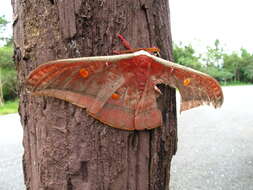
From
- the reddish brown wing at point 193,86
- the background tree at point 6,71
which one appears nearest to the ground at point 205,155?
the reddish brown wing at point 193,86

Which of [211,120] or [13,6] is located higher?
[13,6]

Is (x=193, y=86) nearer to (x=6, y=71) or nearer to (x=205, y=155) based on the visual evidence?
(x=205, y=155)

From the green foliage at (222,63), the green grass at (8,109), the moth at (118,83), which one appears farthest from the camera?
the green foliage at (222,63)

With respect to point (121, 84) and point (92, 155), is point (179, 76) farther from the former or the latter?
point (92, 155)

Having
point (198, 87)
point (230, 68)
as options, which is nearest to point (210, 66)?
point (230, 68)

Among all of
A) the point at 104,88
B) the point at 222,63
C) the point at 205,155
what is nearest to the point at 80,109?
the point at 104,88

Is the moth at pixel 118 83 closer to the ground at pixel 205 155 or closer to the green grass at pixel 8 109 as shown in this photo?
the ground at pixel 205 155
